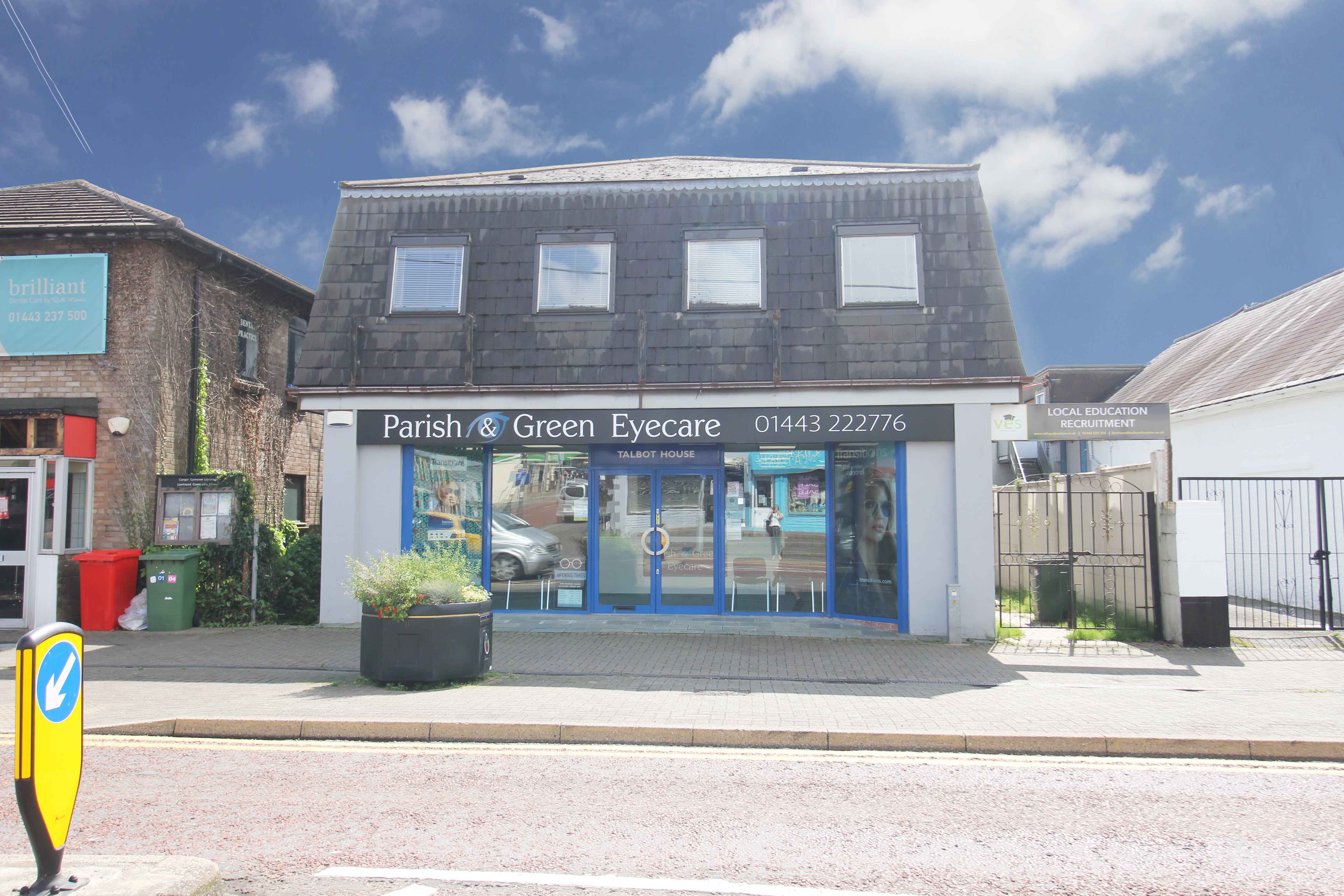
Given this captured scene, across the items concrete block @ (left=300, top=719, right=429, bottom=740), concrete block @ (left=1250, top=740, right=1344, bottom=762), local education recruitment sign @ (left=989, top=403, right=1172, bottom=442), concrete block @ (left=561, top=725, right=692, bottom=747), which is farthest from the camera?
local education recruitment sign @ (left=989, top=403, right=1172, bottom=442)

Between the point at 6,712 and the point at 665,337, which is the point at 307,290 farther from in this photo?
the point at 6,712

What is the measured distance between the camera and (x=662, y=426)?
463 inches

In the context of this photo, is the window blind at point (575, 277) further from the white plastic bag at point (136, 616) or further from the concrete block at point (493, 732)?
the white plastic bag at point (136, 616)

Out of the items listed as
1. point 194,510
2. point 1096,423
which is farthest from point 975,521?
point 194,510

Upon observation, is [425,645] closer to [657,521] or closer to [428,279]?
[657,521]

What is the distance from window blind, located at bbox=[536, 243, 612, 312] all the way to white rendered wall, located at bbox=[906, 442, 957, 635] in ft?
15.4

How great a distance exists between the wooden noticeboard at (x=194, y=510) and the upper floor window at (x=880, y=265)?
8957 millimetres

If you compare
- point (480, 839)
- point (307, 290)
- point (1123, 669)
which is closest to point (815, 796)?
point (480, 839)

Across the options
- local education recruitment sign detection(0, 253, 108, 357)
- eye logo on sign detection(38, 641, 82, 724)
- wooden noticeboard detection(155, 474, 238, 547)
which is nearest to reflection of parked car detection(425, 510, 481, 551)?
wooden noticeboard detection(155, 474, 238, 547)

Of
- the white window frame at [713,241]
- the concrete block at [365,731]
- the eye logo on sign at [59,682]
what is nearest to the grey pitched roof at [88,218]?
the white window frame at [713,241]

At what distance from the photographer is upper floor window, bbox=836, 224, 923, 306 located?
11672 mm

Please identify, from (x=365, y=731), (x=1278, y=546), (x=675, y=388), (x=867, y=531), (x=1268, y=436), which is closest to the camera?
(x=365, y=731)

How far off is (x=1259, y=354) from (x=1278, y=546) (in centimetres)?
639

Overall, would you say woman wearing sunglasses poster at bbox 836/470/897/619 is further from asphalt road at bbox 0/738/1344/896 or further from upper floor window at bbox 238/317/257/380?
upper floor window at bbox 238/317/257/380
